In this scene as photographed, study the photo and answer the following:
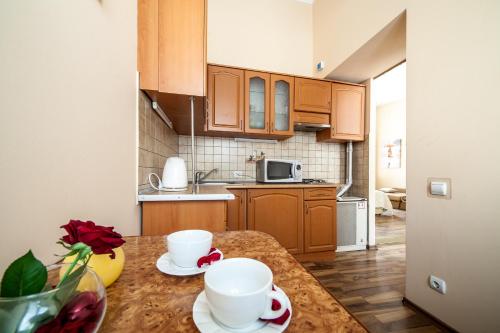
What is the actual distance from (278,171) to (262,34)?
1.92m

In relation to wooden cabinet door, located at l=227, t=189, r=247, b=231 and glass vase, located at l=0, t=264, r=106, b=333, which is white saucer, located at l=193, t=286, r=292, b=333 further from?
wooden cabinet door, located at l=227, t=189, r=247, b=231

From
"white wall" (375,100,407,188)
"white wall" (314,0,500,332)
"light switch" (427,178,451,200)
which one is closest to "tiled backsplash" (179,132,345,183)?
"white wall" (314,0,500,332)

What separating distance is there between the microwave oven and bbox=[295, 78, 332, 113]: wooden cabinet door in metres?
0.71

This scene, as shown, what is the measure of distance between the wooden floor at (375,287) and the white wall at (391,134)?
3594mm

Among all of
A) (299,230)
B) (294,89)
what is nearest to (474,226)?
(299,230)

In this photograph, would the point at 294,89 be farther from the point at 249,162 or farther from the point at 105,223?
the point at 105,223

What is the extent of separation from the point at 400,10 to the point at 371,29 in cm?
32

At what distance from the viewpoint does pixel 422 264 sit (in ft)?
4.78

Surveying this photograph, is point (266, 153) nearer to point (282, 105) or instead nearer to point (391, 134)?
point (282, 105)

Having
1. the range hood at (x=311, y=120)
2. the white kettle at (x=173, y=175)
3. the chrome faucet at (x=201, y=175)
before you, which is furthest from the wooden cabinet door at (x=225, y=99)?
the white kettle at (x=173, y=175)

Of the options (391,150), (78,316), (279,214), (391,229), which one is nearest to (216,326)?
(78,316)

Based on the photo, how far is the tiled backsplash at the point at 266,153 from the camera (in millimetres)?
2662

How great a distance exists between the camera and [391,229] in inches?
139

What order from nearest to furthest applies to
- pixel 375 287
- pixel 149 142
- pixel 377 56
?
pixel 149 142 < pixel 375 287 < pixel 377 56
